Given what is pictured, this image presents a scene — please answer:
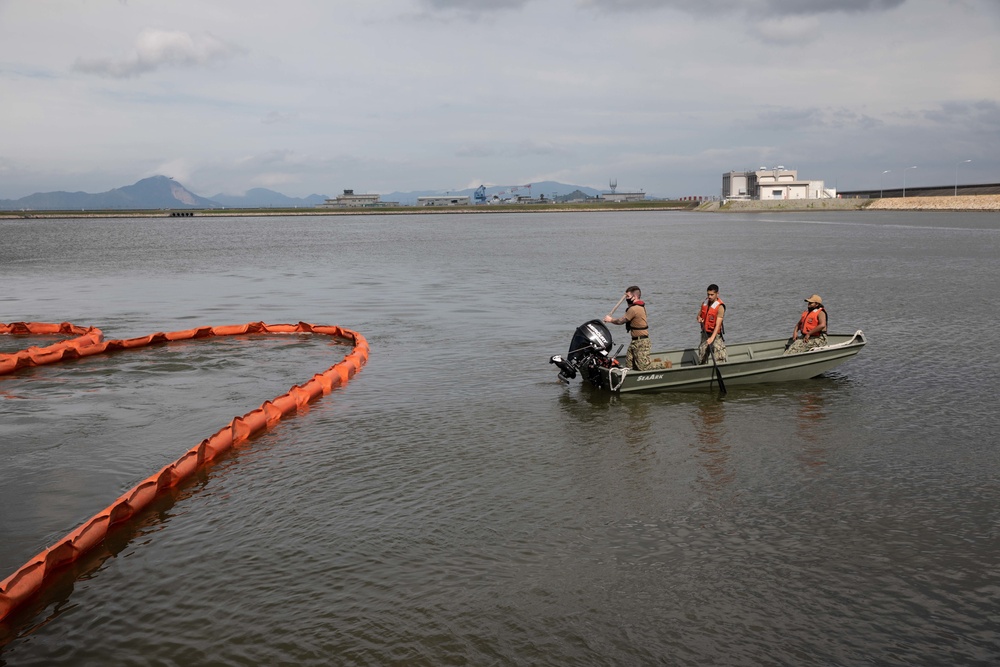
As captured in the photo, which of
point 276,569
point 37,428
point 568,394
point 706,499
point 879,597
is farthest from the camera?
point 568,394

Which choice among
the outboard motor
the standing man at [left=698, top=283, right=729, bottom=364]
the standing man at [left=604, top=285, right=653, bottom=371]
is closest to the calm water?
the outboard motor

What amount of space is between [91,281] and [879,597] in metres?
51.8

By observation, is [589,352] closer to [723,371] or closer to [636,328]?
[636,328]

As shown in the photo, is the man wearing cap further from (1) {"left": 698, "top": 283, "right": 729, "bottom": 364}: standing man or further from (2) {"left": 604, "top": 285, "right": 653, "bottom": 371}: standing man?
(2) {"left": 604, "top": 285, "right": 653, "bottom": 371}: standing man

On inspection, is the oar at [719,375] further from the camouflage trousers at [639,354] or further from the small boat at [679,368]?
the camouflage trousers at [639,354]

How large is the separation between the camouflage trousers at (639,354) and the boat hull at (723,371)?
472mm

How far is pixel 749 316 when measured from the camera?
3281 cm

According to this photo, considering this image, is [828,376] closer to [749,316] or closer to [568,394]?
[568,394]

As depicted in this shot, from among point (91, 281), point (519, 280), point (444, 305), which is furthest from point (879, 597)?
point (91, 281)

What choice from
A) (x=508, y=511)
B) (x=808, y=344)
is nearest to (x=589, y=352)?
(x=808, y=344)

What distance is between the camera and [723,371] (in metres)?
19.5

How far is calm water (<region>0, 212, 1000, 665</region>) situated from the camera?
892cm

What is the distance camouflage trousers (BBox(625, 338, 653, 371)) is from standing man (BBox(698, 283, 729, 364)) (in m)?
1.53

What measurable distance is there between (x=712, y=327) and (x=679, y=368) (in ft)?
4.71
